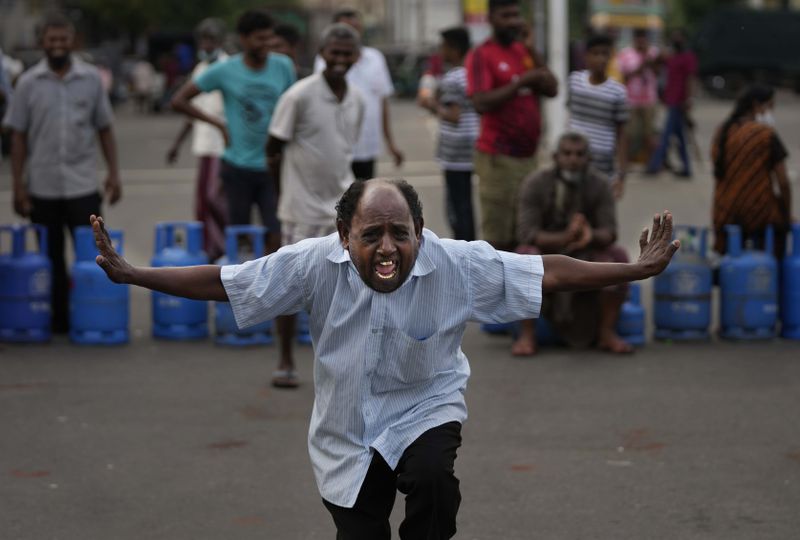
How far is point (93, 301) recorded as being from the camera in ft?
30.1

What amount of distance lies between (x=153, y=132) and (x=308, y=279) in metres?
29.0

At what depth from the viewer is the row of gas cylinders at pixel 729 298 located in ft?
30.2

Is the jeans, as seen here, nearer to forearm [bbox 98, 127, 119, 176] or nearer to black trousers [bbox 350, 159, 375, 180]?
black trousers [bbox 350, 159, 375, 180]

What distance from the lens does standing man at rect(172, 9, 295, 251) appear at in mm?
9453

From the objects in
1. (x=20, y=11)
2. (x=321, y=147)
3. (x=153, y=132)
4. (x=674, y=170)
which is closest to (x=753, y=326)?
(x=321, y=147)

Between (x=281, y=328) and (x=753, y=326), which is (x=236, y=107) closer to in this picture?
(x=281, y=328)

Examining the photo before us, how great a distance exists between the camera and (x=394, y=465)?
4172 mm

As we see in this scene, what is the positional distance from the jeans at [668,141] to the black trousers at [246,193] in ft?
32.1

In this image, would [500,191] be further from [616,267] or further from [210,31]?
[616,267]

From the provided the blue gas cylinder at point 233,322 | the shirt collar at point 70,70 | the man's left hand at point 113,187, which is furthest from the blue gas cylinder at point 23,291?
the blue gas cylinder at point 233,322

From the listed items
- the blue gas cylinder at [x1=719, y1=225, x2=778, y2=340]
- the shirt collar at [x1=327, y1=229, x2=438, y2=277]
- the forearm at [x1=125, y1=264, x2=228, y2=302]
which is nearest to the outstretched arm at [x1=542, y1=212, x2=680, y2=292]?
the shirt collar at [x1=327, y1=229, x2=438, y2=277]

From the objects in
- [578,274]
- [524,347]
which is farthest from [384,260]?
[524,347]

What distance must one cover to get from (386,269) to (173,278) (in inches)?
25.4

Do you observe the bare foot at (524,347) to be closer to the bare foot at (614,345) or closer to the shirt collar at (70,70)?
the bare foot at (614,345)
